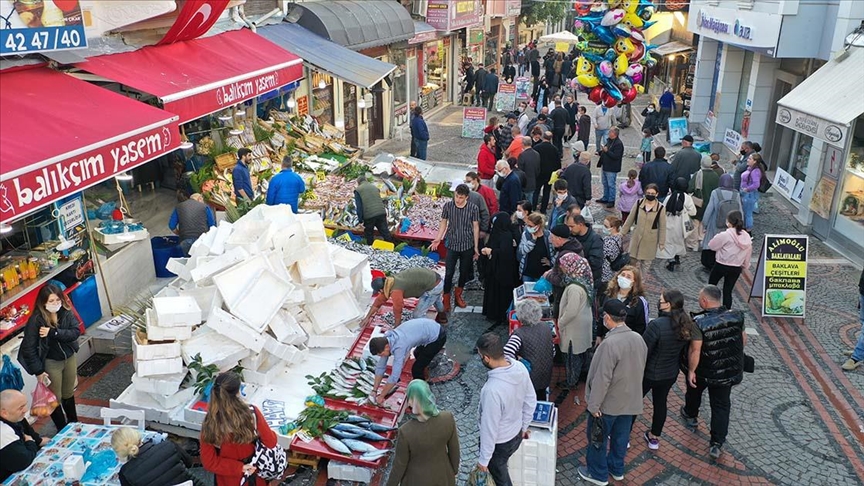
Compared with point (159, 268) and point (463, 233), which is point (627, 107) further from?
point (159, 268)

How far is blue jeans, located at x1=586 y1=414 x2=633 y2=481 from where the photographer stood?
242 inches

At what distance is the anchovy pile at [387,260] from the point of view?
10203 mm

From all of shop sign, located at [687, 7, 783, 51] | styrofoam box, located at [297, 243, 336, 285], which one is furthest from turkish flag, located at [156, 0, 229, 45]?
shop sign, located at [687, 7, 783, 51]

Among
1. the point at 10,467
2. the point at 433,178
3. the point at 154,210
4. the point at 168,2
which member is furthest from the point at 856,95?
the point at 10,467

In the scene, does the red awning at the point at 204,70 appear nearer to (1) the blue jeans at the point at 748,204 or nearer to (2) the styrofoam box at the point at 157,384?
(2) the styrofoam box at the point at 157,384

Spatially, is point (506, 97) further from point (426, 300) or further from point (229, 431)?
point (229, 431)

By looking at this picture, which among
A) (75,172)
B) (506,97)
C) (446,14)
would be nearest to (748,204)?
(75,172)

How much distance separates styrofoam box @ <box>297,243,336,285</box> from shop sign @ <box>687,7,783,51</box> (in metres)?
12.7

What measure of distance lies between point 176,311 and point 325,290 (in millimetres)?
1727

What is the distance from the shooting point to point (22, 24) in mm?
7371

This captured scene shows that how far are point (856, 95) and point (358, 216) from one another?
9.02 meters

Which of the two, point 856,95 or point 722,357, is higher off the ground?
point 856,95

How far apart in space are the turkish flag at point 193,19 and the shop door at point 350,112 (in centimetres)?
806

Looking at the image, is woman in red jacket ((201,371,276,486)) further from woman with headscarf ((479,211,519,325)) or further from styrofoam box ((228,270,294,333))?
woman with headscarf ((479,211,519,325))
